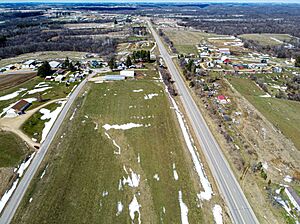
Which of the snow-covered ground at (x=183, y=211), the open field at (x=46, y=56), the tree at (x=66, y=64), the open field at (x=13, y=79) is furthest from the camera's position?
the open field at (x=46, y=56)

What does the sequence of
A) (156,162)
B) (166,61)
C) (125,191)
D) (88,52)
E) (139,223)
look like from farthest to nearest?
(88,52) < (166,61) < (156,162) < (125,191) < (139,223)

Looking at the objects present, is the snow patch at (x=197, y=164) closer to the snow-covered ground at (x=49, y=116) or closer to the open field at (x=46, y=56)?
the snow-covered ground at (x=49, y=116)

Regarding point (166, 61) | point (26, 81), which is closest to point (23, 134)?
point (26, 81)

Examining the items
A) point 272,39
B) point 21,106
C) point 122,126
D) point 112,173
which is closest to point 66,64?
point 21,106

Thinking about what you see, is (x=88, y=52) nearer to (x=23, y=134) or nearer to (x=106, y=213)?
(x=23, y=134)

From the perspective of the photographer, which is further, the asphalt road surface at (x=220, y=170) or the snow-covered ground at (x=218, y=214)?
the asphalt road surface at (x=220, y=170)

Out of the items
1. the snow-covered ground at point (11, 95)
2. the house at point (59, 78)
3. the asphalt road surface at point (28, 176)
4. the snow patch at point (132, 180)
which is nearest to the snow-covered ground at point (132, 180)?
the snow patch at point (132, 180)
